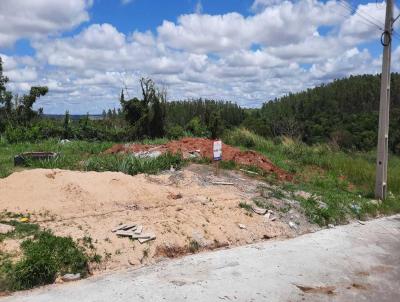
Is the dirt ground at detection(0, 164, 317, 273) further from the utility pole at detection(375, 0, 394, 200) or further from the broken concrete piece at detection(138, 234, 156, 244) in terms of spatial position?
the utility pole at detection(375, 0, 394, 200)

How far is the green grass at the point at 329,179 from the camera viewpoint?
35.2 ft

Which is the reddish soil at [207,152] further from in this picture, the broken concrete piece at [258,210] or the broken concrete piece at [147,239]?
the broken concrete piece at [147,239]

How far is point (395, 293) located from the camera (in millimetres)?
6457

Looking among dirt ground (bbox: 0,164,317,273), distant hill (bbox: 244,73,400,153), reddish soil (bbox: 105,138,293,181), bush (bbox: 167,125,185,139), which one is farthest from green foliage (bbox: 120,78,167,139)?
distant hill (bbox: 244,73,400,153)

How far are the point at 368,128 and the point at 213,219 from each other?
161 ft

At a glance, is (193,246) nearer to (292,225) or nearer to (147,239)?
(147,239)

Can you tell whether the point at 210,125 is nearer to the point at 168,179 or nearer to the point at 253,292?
the point at 168,179

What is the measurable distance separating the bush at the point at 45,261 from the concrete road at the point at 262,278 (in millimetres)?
204

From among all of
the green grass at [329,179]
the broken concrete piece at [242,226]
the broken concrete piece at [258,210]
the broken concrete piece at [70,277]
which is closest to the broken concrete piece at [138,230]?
the broken concrete piece at [70,277]

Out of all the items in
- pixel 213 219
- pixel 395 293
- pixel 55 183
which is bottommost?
pixel 395 293

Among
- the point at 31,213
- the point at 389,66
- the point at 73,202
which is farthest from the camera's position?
the point at 389,66

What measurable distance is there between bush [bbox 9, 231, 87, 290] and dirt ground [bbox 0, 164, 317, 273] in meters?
0.23

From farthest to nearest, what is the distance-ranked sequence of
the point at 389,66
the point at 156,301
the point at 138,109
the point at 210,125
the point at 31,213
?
1. the point at 210,125
2. the point at 138,109
3. the point at 389,66
4. the point at 31,213
5. the point at 156,301

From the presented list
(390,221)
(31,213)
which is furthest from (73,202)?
(390,221)
